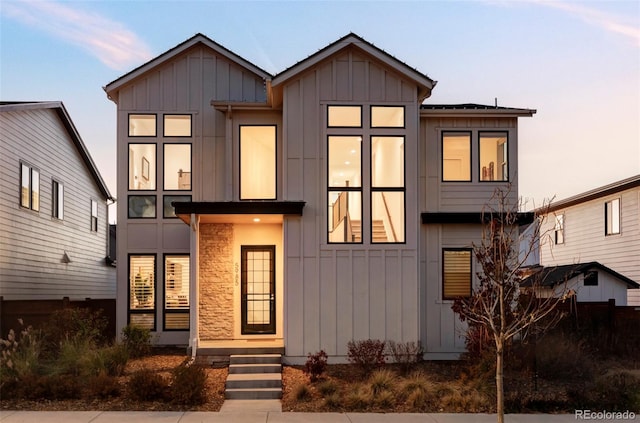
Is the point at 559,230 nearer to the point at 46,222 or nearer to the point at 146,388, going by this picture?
the point at 46,222

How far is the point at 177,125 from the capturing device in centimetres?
1577

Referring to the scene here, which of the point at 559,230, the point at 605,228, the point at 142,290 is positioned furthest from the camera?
the point at 559,230

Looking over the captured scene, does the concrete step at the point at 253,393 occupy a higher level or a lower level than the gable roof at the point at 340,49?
lower

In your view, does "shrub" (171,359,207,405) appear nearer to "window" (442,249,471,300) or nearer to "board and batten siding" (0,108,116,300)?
"window" (442,249,471,300)

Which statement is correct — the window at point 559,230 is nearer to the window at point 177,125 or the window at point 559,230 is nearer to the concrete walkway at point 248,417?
the concrete walkway at point 248,417

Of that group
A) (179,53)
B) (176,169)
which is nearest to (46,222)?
(176,169)

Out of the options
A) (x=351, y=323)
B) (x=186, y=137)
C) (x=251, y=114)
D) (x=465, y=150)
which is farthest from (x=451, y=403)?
(x=186, y=137)

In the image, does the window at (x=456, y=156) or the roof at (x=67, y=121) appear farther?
the roof at (x=67, y=121)

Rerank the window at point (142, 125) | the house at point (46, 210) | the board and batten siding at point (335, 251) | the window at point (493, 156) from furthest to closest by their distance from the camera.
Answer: the house at point (46, 210), the window at point (142, 125), the window at point (493, 156), the board and batten siding at point (335, 251)

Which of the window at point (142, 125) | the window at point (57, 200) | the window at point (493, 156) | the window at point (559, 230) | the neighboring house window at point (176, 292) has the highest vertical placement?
the window at point (142, 125)

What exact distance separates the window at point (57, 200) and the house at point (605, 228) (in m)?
15.9

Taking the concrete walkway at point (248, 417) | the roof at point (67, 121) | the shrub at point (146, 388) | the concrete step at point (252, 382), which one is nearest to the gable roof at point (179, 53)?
the roof at point (67, 121)

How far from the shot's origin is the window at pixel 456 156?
48.9ft

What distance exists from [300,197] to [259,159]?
6.34ft
